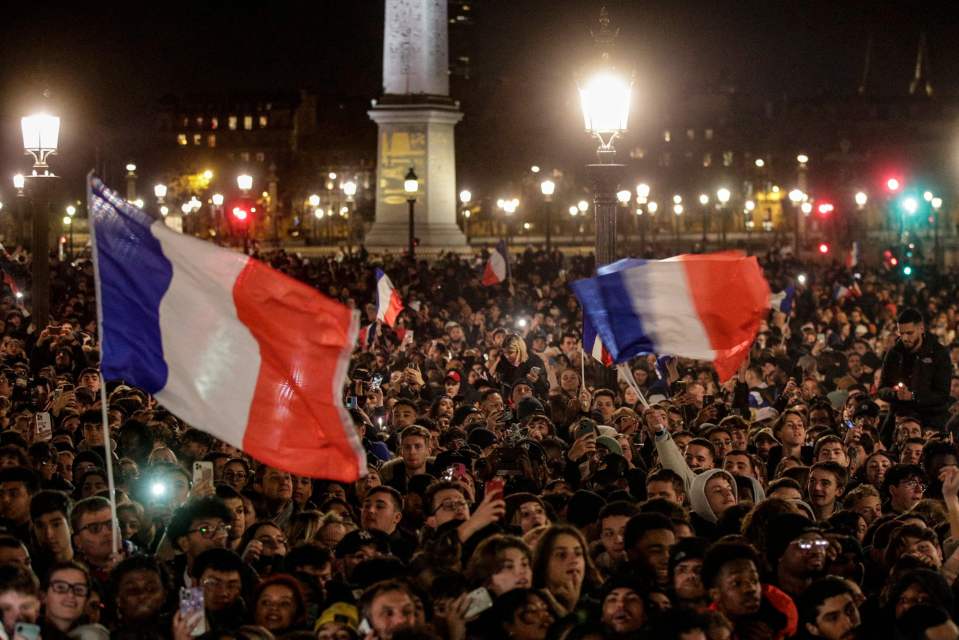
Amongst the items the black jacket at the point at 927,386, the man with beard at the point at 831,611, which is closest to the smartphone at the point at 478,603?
the man with beard at the point at 831,611

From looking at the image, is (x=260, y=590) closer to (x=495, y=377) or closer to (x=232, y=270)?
(x=232, y=270)

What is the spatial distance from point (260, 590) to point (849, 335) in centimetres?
1920

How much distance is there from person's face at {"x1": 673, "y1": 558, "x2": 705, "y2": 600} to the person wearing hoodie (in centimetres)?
205

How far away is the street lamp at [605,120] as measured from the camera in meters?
15.4

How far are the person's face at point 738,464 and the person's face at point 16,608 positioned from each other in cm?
551

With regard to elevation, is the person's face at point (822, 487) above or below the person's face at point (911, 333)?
below

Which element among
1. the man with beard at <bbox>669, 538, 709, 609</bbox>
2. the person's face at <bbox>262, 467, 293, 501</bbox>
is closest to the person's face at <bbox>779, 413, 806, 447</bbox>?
the person's face at <bbox>262, 467, 293, 501</bbox>

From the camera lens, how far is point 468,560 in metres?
8.66

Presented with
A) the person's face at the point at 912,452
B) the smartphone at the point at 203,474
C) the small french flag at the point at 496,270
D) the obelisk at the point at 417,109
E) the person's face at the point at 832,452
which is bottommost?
the person's face at the point at 912,452

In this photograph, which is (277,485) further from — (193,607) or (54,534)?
(193,607)

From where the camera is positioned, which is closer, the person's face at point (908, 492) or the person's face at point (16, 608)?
the person's face at point (16, 608)

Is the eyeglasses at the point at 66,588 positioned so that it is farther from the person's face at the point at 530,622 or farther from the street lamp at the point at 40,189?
the street lamp at the point at 40,189

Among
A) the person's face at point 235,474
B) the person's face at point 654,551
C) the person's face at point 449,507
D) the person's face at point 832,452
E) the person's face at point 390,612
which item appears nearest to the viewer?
the person's face at point 390,612

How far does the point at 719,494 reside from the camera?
1059 centimetres
